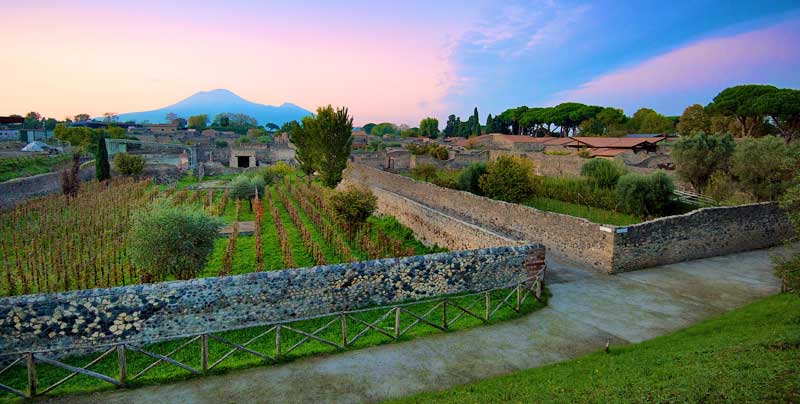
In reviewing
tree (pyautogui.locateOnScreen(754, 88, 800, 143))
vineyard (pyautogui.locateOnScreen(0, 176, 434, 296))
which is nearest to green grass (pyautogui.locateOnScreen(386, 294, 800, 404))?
vineyard (pyautogui.locateOnScreen(0, 176, 434, 296))

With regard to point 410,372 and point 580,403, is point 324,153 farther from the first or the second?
point 580,403

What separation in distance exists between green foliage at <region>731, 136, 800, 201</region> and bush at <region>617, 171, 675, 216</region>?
3663mm

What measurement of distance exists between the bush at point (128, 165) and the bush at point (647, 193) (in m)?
39.1

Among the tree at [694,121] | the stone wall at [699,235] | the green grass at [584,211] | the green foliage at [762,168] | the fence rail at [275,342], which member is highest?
the tree at [694,121]

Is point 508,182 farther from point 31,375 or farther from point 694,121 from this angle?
point 694,121

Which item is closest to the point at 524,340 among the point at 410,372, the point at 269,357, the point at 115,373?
the point at 410,372

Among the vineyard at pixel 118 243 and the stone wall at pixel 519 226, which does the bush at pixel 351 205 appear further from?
the stone wall at pixel 519 226

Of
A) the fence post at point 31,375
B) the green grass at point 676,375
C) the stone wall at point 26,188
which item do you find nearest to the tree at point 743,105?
the green grass at point 676,375

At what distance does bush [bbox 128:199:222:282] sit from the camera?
11.6 metres

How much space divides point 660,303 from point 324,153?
25.3 m

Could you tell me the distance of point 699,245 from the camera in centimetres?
1523

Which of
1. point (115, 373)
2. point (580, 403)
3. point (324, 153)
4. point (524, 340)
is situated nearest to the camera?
point (580, 403)

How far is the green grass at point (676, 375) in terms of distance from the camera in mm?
5617

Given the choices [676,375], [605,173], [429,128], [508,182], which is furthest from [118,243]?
[429,128]
